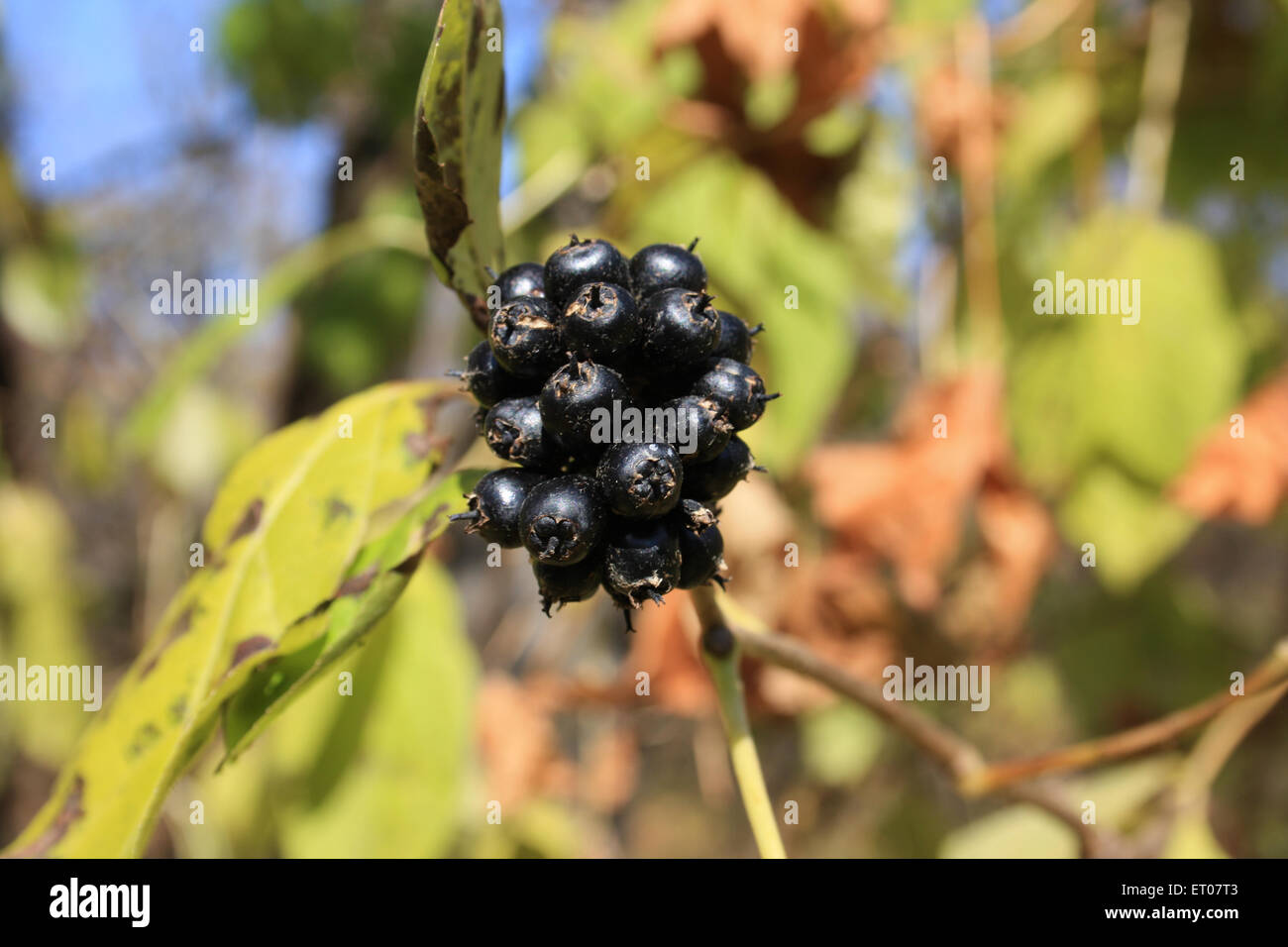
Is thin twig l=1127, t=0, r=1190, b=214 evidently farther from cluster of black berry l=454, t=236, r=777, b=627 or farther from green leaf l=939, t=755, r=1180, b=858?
cluster of black berry l=454, t=236, r=777, b=627

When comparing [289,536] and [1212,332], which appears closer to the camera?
[289,536]

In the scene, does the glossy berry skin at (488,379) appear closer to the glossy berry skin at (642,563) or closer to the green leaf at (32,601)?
the glossy berry skin at (642,563)

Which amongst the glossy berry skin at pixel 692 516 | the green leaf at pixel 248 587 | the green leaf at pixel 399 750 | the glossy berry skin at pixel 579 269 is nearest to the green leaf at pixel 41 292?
the green leaf at pixel 399 750

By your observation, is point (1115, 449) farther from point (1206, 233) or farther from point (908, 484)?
point (1206, 233)

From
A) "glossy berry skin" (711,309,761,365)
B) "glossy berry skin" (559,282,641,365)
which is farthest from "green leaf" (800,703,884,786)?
"glossy berry skin" (559,282,641,365)
